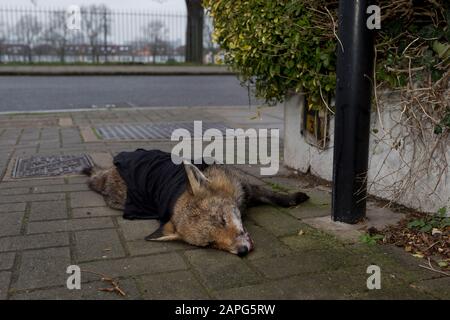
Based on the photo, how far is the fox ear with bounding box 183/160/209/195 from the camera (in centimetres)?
366

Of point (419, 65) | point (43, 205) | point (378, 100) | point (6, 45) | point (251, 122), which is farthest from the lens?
point (6, 45)

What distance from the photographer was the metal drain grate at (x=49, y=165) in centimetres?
548

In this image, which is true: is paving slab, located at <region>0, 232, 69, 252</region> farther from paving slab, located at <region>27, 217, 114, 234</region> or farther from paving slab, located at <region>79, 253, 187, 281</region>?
paving slab, located at <region>79, 253, 187, 281</region>

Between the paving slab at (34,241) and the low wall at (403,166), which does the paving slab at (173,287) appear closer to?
the paving slab at (34,241)

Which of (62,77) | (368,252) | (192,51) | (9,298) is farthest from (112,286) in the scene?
(192,51)

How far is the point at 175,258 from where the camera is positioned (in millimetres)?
3291

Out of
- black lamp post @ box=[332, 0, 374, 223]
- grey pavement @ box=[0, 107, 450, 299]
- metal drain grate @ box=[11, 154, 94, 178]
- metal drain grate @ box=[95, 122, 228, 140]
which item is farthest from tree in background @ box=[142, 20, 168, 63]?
black lamp post @ box=[332, 0, 374, 223]

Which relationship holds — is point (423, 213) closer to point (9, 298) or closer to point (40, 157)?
point (9, 298)

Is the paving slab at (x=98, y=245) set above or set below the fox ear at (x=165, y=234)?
below

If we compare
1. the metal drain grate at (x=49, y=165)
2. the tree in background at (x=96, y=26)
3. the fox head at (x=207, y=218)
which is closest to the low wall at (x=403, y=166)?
the fox head at (x=207, y=218)

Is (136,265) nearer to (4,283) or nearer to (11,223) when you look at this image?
(4,283)

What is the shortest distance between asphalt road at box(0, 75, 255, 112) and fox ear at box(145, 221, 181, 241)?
8.22 meters
